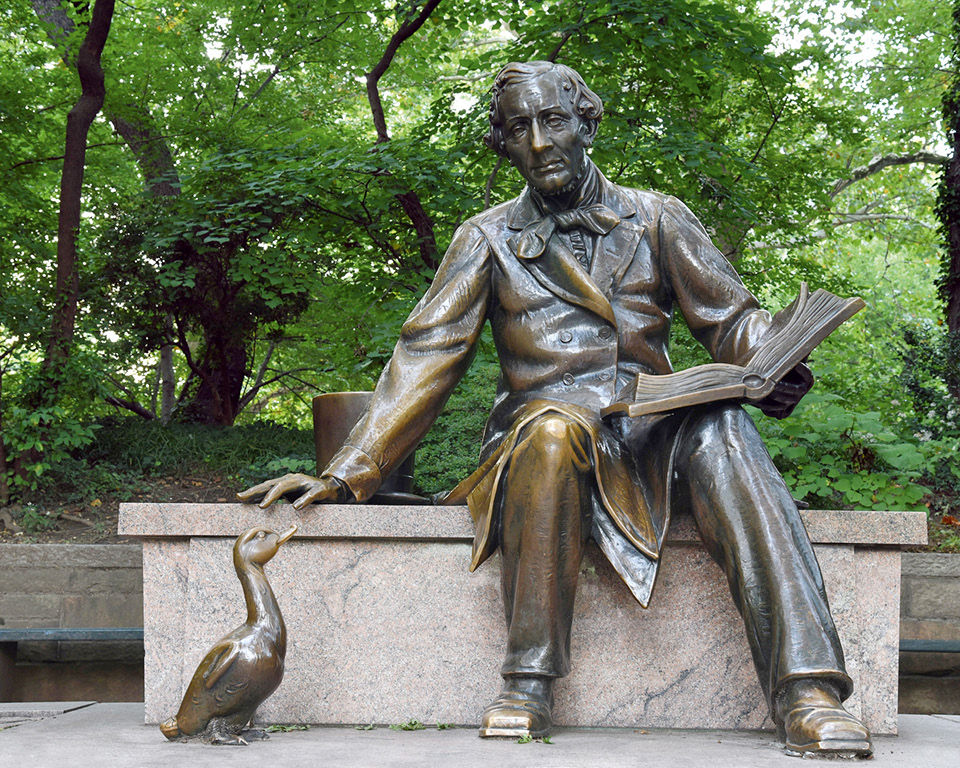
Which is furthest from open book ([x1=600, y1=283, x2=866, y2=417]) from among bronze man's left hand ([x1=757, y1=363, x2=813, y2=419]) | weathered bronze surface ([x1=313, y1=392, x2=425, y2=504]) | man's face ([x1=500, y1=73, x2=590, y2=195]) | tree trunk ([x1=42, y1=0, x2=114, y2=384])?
tree trunk ([x1=42, y1=0, x2=114, y2=384])

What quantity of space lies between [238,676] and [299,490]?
2.11 ft

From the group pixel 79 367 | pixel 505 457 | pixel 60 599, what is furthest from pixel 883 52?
pixel 505 457

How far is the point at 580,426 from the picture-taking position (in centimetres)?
307

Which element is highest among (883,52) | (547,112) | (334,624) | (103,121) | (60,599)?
(883,52)

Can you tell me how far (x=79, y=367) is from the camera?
789 cm

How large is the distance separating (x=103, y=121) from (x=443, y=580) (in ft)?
28.4

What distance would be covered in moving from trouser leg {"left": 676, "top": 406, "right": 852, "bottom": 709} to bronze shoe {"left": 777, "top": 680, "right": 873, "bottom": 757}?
0.04 m

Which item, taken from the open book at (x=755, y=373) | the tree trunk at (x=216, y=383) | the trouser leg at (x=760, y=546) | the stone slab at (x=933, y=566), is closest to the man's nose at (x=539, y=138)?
the open book at (x=755, y=373)

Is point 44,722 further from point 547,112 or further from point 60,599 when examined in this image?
point 60,599

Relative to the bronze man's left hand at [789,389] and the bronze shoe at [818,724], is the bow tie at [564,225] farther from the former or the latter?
the bronze shoe at [818,724]

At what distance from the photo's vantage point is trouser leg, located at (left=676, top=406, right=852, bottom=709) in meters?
2.80

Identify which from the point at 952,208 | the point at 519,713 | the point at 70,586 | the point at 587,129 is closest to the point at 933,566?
the point at 952,208

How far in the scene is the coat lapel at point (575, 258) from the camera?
11.4 ft

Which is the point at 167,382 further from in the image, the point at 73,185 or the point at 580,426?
the point at 580,426
